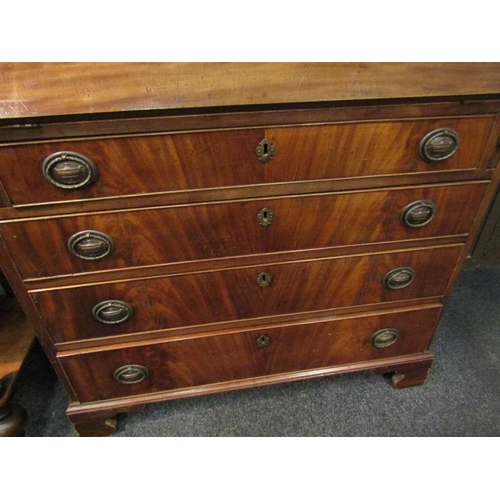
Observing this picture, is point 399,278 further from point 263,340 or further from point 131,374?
point 131,374

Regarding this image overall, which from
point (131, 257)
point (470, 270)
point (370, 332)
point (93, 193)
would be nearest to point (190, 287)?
point (131, 257)

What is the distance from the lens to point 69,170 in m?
0.57

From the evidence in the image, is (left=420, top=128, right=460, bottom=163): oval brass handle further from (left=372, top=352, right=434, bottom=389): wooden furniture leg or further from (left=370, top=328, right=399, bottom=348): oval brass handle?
(left=372, top=352, right=434, bottom=389): wooden furniture leg

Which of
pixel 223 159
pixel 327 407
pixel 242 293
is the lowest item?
pixel 327 407

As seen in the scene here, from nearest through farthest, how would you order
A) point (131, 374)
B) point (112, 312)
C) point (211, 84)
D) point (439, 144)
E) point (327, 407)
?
point (211, 84), point (439, 144), point (112, 312), point (131, 374), point (327, 407)

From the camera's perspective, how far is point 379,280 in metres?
0.86

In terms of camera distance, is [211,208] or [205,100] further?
[211,208]

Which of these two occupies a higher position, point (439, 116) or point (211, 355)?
point (439, 116)

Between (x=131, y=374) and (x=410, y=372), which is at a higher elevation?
(x=131, y=374)

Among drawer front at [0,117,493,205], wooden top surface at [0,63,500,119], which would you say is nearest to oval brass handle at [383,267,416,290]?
drawer front at [0,117,493,205]

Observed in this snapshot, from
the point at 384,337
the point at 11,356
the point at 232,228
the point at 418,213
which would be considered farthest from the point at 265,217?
the point at 11,356

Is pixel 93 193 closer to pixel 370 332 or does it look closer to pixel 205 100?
pixel 205 100

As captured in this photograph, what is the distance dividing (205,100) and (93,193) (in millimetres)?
262

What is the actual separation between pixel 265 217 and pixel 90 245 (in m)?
0.35
